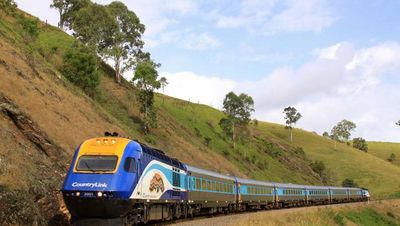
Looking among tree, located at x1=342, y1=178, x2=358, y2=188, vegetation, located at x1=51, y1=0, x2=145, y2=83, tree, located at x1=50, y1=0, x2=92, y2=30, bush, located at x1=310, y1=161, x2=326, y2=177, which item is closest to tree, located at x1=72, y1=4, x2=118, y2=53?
vegetation, located at x1=51, y1=0, x2=145, y2=83

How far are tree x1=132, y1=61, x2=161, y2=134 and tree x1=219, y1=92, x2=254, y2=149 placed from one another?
36.0 metres

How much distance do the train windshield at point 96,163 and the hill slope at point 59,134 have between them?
2.50 metres

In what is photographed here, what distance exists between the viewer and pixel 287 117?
159250 mm

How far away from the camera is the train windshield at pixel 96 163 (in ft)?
62.7

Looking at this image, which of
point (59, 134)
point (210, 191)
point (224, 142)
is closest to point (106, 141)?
point (59, 134)

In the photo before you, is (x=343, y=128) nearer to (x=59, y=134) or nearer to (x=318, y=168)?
(x=318, y=168)

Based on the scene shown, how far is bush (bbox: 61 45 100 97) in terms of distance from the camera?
190 feet

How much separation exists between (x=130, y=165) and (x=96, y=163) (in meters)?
1.44

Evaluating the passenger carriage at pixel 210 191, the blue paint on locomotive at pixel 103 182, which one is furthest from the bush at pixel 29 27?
the blue paint on locomotive at pixel 103 182

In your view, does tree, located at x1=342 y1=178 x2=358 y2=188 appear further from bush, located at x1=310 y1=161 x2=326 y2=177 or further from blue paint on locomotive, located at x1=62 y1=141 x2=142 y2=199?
blue paint on locomotive, located at x1=62 y1=141 x2=142 y2=199

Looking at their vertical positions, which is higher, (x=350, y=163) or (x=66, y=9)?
(x=66, y=9)

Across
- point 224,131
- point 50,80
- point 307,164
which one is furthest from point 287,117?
point 50,80

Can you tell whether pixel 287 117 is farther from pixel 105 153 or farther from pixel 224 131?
pixel 105 153

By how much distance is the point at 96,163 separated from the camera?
761 inches
